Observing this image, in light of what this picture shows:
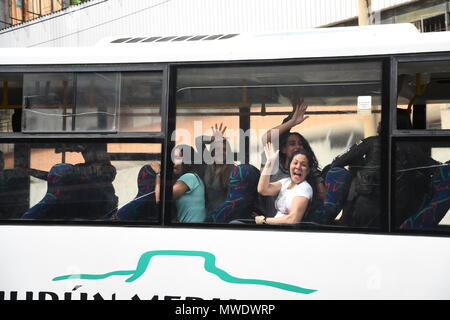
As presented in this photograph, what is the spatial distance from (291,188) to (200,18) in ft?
41.7

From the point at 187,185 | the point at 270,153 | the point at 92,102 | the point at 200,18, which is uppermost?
the point at 200,18

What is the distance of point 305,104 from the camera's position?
441 centimetres

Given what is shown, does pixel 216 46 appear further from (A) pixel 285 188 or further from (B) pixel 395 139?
(B) pixel 395 139

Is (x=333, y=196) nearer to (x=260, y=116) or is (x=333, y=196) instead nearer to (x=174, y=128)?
(x=260, y=116)

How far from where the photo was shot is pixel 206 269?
14.2ft

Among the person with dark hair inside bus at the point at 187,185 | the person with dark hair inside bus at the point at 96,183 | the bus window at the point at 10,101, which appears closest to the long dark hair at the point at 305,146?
the person with dark hair inside bus at the point at 187,185

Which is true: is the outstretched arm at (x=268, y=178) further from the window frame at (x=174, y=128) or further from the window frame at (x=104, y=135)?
the window frame at (x=104, y=135)

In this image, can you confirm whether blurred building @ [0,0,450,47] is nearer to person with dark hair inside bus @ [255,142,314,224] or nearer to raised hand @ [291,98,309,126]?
raised hand @ [291,98,309,126]

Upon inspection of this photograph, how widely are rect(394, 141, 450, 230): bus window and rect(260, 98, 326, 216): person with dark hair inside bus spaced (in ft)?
1.85

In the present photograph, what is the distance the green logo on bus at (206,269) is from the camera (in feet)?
13.9

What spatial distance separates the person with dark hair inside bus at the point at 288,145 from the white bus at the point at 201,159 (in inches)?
1.8

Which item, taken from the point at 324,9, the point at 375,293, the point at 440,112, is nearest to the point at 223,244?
the point at 375,293

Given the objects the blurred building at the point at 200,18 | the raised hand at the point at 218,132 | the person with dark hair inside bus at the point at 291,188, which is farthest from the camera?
the blurred building at the point at 200,18

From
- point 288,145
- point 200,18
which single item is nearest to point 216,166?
point 288,145
